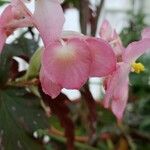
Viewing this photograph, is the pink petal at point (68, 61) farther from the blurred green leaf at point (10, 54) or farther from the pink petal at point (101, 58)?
the blurred green leaf at point (10, 54)

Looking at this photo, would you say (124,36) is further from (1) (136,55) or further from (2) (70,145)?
(1) (136,55)

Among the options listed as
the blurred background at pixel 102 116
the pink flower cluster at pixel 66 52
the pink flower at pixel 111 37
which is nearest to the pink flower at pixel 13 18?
the pink flower cluster at pixel 66 52

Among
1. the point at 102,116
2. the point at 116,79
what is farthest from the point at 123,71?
the point at 102,116

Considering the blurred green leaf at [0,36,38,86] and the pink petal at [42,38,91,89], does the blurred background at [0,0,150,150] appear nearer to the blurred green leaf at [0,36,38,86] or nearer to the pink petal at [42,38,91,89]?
the blurred green leaf at [0,36,38,86]

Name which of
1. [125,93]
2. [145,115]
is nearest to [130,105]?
[145,115]

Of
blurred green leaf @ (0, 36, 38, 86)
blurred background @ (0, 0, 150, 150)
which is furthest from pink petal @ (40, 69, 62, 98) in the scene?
blurred background @ (0, 0, 150, 150)

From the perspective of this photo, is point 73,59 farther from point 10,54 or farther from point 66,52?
point 10,54

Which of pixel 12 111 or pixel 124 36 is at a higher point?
pixel 12 111

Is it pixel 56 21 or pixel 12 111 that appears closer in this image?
pixel 56 21
